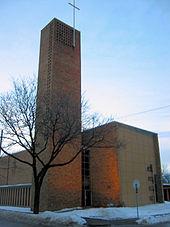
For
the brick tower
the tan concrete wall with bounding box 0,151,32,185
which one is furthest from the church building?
the tan concrete wall with bounding box 0,151,32,185

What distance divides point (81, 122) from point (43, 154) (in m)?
6.47

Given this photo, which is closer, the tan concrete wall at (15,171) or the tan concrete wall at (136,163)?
the tan concrete wall at (136,163)

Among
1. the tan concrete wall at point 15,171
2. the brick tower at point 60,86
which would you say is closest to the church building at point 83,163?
the brick tower at point 60,86

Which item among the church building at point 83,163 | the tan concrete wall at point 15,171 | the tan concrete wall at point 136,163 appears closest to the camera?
the church building at point 83,163

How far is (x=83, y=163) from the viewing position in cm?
3466

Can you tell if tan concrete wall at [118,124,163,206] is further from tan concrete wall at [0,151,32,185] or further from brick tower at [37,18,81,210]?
tan concrete wall at [0,151,32,185]

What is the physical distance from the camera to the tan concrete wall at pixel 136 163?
32.3 metres

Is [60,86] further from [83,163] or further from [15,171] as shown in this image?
[15,171]

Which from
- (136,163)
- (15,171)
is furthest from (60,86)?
(15,171)

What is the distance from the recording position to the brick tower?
27.9 m

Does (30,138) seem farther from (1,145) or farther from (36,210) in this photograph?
(36,210)

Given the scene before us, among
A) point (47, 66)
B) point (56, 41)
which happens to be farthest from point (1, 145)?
point (56, 41)

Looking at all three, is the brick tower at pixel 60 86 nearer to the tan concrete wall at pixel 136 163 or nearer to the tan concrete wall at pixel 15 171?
the tan concrete wall at pixel 136 163

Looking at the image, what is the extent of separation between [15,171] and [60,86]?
60.0 ft
